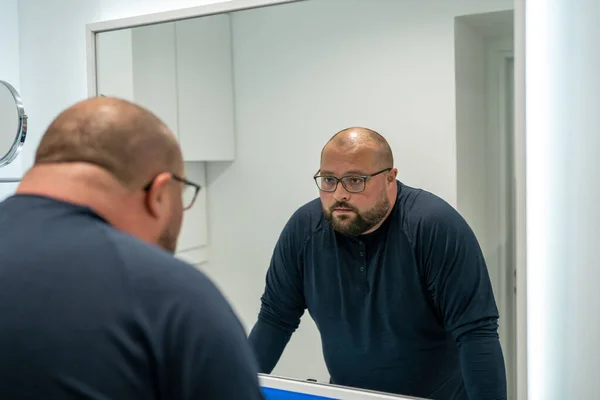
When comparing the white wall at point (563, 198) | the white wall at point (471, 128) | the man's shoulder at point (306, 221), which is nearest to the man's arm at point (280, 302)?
the man's shoulder at point (306, 221)

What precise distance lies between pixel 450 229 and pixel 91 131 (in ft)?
2.26

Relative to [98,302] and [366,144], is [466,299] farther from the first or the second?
[98,302]

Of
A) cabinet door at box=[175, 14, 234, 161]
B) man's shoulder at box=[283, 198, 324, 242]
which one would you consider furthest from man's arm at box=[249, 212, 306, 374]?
cabinet door at box=[175, 14, 234, 161]

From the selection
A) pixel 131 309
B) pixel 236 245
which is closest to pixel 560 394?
pixel 236 245

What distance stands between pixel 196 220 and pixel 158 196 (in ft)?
2.29

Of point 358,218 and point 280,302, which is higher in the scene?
point 358,218

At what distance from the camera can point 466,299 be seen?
3.47ft

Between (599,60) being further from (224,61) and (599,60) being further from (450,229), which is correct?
(224,61)

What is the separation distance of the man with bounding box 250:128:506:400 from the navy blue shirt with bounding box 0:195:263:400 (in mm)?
600

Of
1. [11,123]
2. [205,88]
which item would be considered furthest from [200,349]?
[11,123]

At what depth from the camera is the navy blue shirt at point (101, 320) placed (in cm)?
51

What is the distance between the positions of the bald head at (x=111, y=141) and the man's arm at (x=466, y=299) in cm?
60

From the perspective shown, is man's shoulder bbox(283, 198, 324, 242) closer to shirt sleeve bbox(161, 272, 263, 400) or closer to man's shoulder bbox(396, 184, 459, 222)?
man's shoulder bbox(396, 184, 459, 222)

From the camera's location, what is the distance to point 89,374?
516mm
